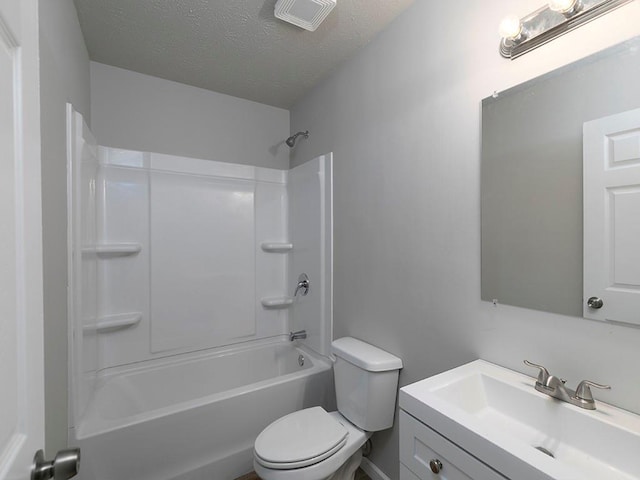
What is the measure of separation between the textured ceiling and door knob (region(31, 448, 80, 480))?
1.88m

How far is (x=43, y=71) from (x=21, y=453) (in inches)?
46.3

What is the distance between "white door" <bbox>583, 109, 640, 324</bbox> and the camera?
0.87 m

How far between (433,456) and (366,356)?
0.70m

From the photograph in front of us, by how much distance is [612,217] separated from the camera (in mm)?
911

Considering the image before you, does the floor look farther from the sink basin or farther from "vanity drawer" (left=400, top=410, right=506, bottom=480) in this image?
the sink basin

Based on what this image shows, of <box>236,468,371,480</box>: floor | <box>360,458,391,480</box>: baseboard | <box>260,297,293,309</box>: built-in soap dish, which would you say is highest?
<box>260,297,293,309</box>: built-in soap dish

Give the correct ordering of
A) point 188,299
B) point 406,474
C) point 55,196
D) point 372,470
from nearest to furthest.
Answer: point 406,474
point 55,196
point 372,470
point 188,299

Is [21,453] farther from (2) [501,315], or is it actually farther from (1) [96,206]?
(1) [96,206]

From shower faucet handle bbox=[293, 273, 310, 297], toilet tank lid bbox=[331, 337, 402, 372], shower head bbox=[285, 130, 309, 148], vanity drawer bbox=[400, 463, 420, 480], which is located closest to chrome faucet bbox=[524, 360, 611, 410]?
vanity drawer bbox=[400, 463, 420, 480]

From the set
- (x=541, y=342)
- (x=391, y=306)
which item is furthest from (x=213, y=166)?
(x=541, y=342)

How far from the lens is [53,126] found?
117 centimetres

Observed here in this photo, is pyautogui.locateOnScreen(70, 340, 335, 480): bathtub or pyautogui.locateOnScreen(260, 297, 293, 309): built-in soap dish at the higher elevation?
pyautogui.locateOnScreen(260, 297, 293, 309): built-in soap dish

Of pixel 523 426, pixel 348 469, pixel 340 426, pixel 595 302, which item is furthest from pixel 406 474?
pixel 595 302

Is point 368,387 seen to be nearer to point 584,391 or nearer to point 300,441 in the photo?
point 300,441
